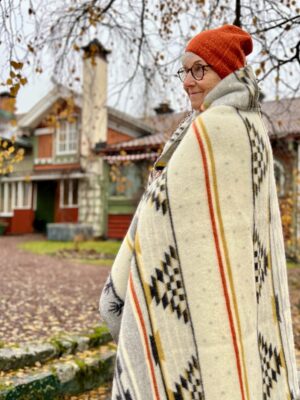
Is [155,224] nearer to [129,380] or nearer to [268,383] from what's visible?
[129,380]

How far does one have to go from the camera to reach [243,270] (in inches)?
64.4

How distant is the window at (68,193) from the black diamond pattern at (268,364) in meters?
21.8

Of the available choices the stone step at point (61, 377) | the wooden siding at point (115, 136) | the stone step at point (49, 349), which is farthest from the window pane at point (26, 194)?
the stone step at point (61, 377)

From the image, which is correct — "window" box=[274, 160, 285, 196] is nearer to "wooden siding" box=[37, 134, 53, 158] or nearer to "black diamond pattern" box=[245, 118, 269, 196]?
"wooden siding" box=[37, 134, 53, 158]

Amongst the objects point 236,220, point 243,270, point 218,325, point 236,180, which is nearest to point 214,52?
point 236,180

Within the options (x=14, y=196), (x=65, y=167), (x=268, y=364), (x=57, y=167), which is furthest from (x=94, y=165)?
(x=268, y=364)

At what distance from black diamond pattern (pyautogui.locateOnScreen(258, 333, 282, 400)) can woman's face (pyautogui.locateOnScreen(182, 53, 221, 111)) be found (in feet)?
2.89

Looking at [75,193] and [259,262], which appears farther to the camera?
[75,193]

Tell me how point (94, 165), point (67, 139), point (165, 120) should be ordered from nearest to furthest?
1. point (165, 120)
2. point (94, 165)
3. point (67, 139)

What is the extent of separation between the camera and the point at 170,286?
5.31 ft

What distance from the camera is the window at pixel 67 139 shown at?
2322 centimetres

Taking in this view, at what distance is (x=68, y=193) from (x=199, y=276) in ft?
74.1

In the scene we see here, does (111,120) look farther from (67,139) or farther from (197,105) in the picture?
(197,105)

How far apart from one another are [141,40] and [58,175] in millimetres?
17040
